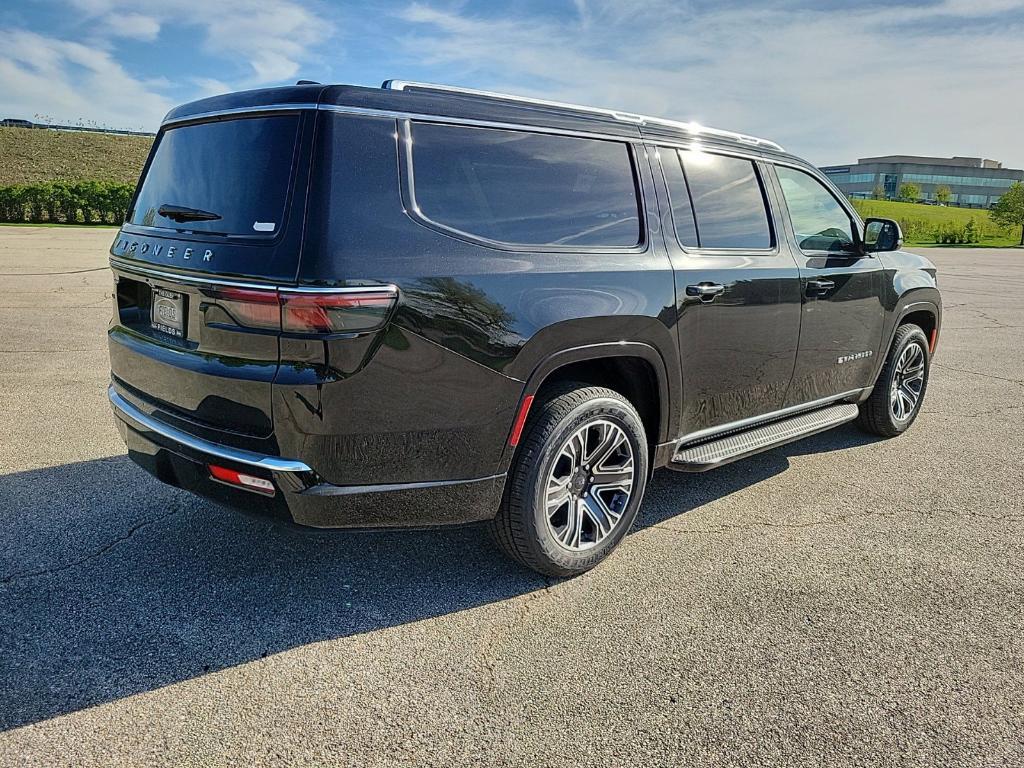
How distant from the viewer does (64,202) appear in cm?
3197

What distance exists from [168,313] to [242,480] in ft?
2.48

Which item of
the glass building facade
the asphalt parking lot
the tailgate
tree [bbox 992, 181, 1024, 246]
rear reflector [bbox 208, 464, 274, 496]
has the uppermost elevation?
the glass building facade

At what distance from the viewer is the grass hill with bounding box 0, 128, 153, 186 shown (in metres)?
50.9

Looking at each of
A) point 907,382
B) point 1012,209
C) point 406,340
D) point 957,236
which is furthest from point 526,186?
point 1012,209

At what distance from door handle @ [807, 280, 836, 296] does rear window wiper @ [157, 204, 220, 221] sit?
10.3ft

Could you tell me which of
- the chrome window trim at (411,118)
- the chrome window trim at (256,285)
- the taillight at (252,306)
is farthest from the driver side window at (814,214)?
the taillight at (252,306)

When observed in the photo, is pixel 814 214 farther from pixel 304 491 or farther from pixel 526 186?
pixel 304 491

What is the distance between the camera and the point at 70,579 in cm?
319

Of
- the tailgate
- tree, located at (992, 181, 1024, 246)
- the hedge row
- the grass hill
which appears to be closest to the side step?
the tailgate

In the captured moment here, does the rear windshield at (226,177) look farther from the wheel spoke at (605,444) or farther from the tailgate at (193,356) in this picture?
the wheel spoke at (605,444)

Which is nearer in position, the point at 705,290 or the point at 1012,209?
the point at 705,290

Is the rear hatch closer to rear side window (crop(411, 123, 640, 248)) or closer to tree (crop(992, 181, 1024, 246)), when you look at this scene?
rear side window (crop(411, 123, 640, 248))

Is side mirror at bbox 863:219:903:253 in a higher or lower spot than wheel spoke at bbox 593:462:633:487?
higher

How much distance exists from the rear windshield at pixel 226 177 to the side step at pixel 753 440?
2.21 meters
